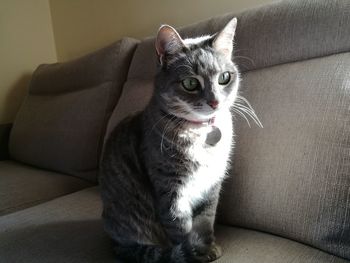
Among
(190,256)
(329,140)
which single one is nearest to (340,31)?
(329,140)

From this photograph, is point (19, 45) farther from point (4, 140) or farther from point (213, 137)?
point (213, 137)

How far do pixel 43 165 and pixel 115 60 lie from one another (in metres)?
0.78

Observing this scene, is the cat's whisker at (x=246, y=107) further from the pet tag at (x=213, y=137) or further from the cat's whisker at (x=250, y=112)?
the pet tag at (x=213, y=137)

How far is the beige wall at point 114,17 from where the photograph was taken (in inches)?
66.6

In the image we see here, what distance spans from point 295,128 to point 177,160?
1.22ft

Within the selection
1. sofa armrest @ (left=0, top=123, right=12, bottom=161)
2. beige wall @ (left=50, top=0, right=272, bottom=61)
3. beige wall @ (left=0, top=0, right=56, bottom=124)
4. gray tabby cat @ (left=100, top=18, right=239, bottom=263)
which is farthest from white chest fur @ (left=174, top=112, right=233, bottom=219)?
beige wall @ (left=0, top=0, right=56, bottom=124)

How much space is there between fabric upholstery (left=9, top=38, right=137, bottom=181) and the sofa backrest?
2.64ft

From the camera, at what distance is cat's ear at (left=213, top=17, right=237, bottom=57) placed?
959 millimetres

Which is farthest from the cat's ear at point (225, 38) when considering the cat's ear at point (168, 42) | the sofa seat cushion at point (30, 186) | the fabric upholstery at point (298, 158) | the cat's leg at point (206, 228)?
the sofa seat cushion at point (30, 186)

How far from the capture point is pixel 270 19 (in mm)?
→ 1140

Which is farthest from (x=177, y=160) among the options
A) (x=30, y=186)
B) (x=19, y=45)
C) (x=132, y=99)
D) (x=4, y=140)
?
(x=19, y=45)

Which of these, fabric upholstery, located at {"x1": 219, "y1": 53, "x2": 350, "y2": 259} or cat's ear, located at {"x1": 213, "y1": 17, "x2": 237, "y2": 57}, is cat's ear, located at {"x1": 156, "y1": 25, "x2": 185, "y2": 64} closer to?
cat's ear, located at {"x1": 213, "y1": 17, "x2": 237, "y2": 57}

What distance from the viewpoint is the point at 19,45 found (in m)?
2.53

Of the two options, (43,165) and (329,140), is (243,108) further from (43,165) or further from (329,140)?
(43,165)
